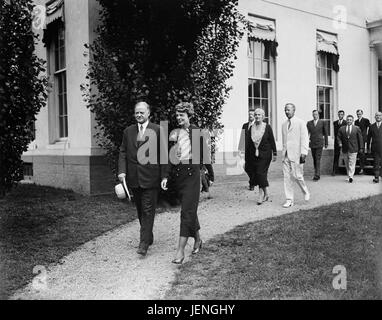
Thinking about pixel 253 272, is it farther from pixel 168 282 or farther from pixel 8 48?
pixel 8 48

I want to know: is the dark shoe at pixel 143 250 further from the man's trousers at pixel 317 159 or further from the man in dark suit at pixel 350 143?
the man's trousers at pixel 317 159

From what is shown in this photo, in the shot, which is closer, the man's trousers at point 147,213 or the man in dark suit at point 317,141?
the man's trousers at point 147,213

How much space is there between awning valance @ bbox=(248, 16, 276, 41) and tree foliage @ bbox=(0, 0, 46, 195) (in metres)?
7.44

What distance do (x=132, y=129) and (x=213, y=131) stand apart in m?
3.22

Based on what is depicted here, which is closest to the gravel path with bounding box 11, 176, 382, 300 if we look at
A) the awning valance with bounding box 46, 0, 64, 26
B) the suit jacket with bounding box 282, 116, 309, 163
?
the suit jacket with bounding box 282, 116, 309, 163

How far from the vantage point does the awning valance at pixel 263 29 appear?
12609 millimetres

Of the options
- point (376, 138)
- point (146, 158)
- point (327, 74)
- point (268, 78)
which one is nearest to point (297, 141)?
point (146, 158)

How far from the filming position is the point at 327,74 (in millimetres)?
15195

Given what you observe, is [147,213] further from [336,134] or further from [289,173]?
[336,134]

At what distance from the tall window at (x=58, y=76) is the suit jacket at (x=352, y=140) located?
24.2 feet

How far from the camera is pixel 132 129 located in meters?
5.95

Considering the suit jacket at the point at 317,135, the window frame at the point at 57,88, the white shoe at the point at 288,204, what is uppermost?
the window frame at the point at 57,88

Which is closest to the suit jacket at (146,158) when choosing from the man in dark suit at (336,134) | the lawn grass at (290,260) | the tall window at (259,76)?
the lawn grass at (290,260)

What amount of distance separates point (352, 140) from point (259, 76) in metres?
3.18
